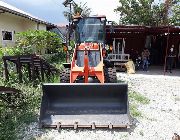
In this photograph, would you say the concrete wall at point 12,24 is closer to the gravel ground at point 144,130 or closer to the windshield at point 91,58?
the windshield at point 91,58

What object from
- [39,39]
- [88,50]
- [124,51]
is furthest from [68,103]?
[124,51]

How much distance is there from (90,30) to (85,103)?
171 inches

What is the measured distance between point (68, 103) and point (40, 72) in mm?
4241

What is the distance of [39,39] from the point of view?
18.1 m

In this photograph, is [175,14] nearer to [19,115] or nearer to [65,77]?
[65,77]

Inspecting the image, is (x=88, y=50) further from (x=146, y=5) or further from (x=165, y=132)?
(x=146, y=5)

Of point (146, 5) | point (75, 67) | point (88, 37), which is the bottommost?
point (75, 67)

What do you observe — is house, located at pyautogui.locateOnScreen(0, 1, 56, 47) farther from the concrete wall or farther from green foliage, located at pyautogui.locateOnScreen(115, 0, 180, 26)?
green foliage, located at pyautogui.locateOnScreen(115, 0, 180, 26)

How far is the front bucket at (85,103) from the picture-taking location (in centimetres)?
701

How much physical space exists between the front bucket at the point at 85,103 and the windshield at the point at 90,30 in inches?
157

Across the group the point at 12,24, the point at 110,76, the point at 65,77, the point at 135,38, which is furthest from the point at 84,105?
the point at 135,38

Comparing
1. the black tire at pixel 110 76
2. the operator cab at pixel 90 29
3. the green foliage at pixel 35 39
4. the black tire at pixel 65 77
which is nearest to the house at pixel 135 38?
the green foliage at pixel 35 39

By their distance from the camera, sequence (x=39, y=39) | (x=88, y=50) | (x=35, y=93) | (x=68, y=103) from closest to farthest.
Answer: (x=68, y=103) < (x=35, y=93) < (x=88, y=50) < (x=39, y=39)

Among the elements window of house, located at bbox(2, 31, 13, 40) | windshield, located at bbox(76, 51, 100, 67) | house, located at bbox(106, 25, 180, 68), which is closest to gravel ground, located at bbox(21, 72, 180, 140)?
windshield, located at bbox(76, 51, 100, 67)
